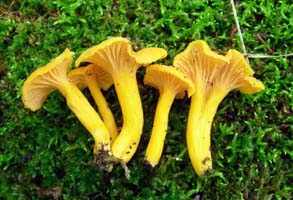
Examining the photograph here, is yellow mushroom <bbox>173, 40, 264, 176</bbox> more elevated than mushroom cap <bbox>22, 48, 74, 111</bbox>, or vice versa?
mushroom cap <bbox>22, 48, 74, 111</bbox>

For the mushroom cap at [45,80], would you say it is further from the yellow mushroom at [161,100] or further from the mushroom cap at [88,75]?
the yellow mushroom at [161,100]

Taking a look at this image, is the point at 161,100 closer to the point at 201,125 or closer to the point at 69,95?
the point at 201,125

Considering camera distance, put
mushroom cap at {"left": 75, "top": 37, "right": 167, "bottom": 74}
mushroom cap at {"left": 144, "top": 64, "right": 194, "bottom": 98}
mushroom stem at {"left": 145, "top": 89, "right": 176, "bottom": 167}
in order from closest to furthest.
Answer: mushroom cap at {"left": 75, "top": 37, "right": 167, "bottom": 74} → mushroom cap at {"left": 144, "top": 64, "right": 194, "bottom": 98} → mushroom stem at {"left": 145, "top": 89, "right": 176, "bottom": 167}

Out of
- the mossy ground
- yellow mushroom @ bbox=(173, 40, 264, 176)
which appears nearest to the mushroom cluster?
yellow mushroom @ bbox=(173, 40, 264, 176)

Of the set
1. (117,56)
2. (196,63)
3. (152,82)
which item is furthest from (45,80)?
(196,63)

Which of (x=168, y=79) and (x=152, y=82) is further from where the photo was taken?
(x=152, y=82)

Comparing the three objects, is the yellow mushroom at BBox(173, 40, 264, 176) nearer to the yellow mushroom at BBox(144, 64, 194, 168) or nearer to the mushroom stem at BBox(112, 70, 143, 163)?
the yellow mushroom at BBox(144, 64, 194, 168)
